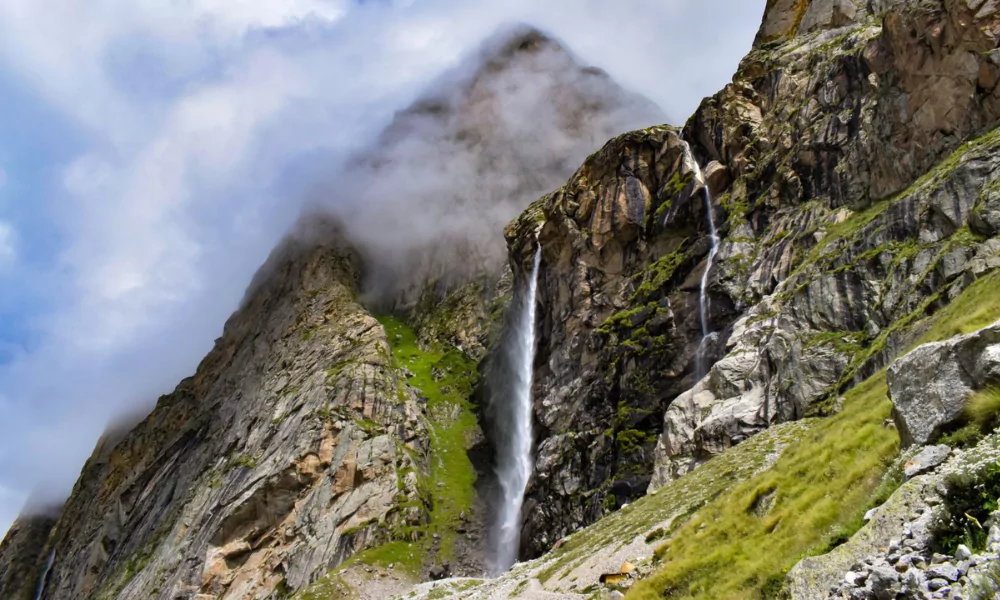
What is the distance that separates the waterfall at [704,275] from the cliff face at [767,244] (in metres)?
0.59

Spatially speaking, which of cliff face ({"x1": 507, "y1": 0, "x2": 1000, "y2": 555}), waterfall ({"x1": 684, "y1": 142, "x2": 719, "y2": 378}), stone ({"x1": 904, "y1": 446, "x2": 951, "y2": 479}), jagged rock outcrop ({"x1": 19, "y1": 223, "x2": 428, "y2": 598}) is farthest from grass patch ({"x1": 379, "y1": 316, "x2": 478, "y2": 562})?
stone ({"x1": 904, "y1": 446, "x2": 951, "y2": 479})

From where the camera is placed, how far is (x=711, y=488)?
33.1 m

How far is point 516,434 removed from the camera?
8606 cm

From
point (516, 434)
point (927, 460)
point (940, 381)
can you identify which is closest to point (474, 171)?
point (516, 434)

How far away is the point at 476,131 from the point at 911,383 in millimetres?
181165

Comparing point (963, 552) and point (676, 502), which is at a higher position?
point (676, 502)

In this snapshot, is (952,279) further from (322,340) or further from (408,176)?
(408,176)

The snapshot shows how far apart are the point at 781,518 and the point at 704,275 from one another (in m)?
50.0

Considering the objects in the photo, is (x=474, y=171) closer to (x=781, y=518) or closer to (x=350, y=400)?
(x=350, y=400)

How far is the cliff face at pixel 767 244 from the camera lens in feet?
138

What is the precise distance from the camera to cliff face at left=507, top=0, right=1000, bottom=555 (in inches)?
1656

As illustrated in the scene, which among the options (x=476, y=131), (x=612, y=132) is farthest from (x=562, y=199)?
(x=476, y=131)

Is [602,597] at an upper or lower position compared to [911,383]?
lower

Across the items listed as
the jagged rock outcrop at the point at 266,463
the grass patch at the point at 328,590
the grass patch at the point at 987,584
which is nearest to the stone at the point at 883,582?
the grass patch at the point at 987,584
